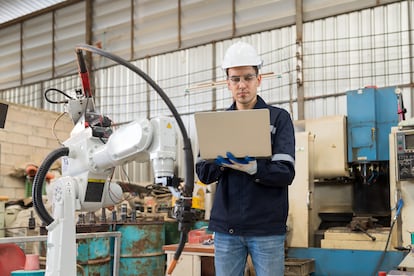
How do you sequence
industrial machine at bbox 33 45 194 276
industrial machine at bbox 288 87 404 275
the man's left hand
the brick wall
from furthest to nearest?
the brick wall
industrial machine at bbox 288 87 404 275
the man's left hand
industrial machine at bbox 33 45 194 276

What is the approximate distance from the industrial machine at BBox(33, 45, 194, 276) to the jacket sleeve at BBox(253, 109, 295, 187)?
0.30m

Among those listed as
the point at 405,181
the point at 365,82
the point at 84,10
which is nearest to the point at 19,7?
the point at 84,10

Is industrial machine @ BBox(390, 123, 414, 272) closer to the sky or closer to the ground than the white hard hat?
closer to the ground

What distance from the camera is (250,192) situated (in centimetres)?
172

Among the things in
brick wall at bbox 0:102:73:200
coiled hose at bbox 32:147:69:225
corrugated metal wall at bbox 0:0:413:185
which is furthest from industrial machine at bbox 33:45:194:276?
brick wall at bbox 0:102:73:200

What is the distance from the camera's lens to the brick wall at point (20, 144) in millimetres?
5969

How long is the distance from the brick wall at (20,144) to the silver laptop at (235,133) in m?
4.57

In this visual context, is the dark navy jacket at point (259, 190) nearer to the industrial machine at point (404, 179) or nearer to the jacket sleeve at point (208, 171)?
the jacket sleeve at point (208, 171)

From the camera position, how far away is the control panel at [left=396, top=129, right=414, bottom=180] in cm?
318

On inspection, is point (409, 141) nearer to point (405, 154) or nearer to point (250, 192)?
point (405, 154)

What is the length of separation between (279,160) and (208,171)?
0.90 ft

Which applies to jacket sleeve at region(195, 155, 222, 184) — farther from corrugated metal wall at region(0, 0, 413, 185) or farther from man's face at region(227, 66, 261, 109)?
corrugated metal wall at region(0, 0, 413, 185)

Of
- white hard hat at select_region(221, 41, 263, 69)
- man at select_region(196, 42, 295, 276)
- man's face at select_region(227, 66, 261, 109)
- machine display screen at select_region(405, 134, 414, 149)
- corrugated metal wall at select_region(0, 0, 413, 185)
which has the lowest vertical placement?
man at select_region(196, 42, 295, 276)

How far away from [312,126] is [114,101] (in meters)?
Result: 3.67
